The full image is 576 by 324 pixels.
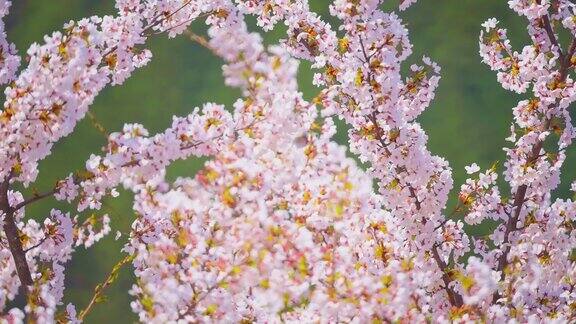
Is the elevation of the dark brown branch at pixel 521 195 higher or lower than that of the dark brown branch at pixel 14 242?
higher

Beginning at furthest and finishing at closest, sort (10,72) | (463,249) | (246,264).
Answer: (463,249) → (10,72) → (246,264)

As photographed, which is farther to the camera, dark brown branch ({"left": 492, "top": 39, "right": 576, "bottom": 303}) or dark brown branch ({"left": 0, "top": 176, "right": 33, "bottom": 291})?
dark brown branch ({"left": 492, "top": 39, "right": 576, "bottom": 303})

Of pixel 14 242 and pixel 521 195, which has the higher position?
pixel 521 195

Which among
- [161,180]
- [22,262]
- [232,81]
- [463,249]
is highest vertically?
[463,249]

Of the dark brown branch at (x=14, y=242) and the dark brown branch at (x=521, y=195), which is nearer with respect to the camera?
the dark brown branch at (x=14, y=242)

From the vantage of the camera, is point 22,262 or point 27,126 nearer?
point 27,126

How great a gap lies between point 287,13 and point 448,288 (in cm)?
242

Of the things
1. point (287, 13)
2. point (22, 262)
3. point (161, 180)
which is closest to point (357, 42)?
point (287, 13)

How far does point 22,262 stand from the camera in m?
3.80

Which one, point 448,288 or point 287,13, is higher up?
point 287,13

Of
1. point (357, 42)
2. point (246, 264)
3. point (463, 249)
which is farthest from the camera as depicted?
point (463, 249)

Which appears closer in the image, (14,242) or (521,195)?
(14,242)

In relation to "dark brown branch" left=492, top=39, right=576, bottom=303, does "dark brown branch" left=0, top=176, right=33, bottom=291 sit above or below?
below

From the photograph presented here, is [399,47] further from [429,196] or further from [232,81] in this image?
[232,81]
